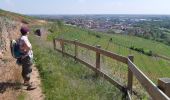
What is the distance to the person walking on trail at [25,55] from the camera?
8914 millimetres

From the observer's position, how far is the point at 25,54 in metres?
9.07

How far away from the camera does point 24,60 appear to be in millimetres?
9141

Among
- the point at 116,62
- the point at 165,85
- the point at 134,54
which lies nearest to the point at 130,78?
the point at 165,85

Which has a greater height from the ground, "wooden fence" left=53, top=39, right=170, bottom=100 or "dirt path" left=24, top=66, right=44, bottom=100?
"wooden fence" left=53, top=39, right=170, bottom=100

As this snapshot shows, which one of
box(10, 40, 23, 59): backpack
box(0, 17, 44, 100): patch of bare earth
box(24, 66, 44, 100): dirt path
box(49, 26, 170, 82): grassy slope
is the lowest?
box(49, 26, 170, 82): grassy slope

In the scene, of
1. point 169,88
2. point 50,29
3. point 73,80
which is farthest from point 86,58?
point 50,29

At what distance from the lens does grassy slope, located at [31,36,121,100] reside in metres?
8.38

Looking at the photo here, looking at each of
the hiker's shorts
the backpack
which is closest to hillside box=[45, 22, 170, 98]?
the hiker's shorts

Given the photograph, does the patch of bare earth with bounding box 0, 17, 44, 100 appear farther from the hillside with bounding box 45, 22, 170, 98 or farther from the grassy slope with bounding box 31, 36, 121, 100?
the hillside with bounding box 45, 22, 170, 98

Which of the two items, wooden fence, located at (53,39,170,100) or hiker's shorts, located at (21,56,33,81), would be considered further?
hiker's shorts, located at (21,56,33,81)

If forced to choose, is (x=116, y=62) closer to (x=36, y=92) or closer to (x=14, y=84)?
(x=14, y=84)

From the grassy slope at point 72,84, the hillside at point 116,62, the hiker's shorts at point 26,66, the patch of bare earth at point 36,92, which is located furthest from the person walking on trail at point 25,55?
the hillside at point 116,62

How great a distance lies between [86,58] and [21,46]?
5.02 meters

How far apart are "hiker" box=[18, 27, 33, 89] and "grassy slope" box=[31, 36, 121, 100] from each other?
53cm
